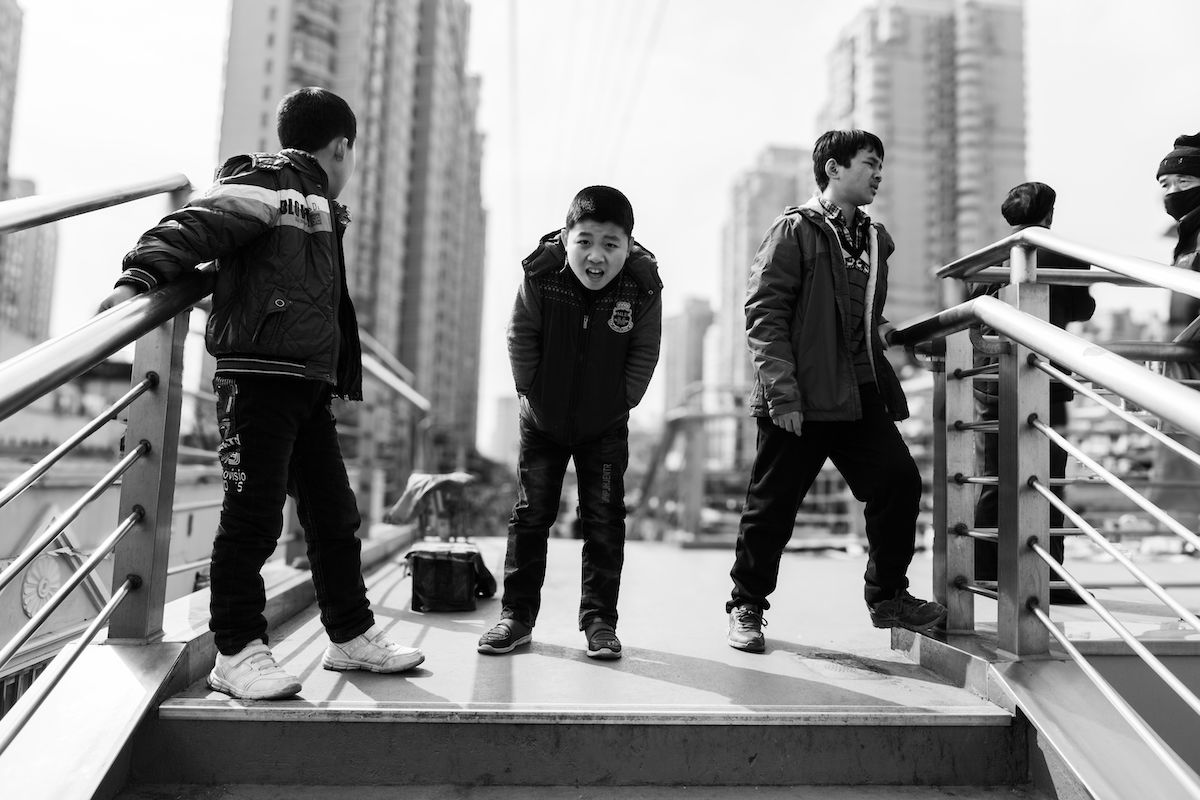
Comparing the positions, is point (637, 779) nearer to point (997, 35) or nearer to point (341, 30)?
point (341, 30)

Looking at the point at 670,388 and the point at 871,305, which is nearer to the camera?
the point at 871,305

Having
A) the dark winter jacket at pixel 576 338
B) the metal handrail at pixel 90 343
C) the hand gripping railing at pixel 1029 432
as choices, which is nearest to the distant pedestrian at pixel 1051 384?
the hand gripping railing at pixel 1029 432

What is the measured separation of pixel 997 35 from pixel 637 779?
64.0 metres

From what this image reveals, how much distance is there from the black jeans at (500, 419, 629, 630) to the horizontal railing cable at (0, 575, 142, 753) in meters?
1.04

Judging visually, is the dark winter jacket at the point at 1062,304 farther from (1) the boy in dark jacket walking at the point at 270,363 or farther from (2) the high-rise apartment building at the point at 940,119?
(2) the high-rise apartment building at the point at 940,119

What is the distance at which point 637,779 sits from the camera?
167 cm

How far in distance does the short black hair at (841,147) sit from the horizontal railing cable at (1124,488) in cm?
110

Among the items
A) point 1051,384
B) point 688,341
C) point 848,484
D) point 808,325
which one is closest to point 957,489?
point 848,484

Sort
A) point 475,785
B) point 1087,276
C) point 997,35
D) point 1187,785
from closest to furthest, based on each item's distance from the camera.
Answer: point 1187,785 → point 475,785 → point 1087,276 → point 997,35

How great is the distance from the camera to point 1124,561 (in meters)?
1.59

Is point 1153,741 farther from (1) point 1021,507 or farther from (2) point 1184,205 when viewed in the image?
(2) point 1184,205

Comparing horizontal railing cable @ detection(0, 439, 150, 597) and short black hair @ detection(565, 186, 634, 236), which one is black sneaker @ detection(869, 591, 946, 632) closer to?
short black hair @ detection(565, 186, 634, 236)

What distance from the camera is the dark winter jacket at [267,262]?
5.95 feet

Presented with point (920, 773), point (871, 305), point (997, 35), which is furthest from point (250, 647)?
point (997, 35)
